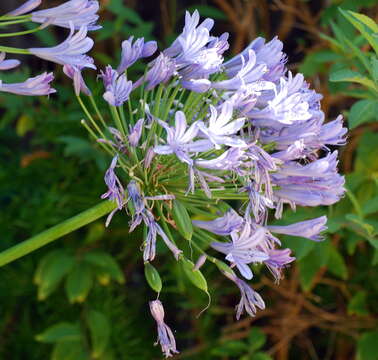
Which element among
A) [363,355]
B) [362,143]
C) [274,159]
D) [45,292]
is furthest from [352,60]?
[45,292]

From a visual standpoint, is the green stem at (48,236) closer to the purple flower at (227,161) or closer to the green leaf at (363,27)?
the purple flower at (227,161)

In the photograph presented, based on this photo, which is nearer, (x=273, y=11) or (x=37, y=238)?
(x=37, y=238)

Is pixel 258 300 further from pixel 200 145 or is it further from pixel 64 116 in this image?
pixel 64 116

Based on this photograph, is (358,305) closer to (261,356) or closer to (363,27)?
(261,356)

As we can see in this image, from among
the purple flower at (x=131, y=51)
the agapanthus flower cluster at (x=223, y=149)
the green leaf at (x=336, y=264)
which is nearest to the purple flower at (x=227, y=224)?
the agapanthus flower cluster at (x=223, y=149)

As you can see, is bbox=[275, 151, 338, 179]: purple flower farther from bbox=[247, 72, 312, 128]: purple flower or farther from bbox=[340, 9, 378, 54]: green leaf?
bbox=[340, 9, 378, 54]: green leaf

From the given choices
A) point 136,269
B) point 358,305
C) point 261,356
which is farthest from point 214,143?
point 136,269

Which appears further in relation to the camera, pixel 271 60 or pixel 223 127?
pixel 271 60
